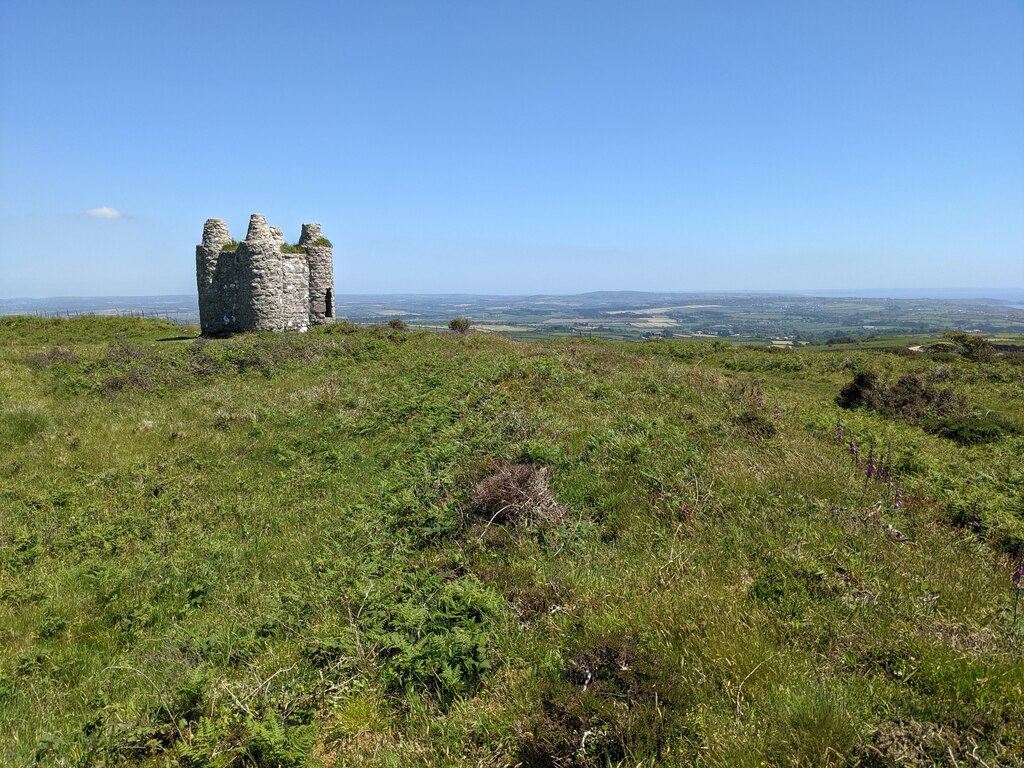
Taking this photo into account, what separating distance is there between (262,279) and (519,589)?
1086 inches

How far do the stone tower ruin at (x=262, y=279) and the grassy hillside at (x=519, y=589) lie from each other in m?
15.2

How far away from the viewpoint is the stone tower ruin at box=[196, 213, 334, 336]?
2828 cm

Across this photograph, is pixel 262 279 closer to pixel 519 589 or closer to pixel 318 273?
pixel 318 273

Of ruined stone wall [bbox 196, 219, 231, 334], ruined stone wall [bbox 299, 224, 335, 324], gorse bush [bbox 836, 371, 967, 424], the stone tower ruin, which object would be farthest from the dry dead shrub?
ruined stone wall [bbox 196, 219, 231, 334]

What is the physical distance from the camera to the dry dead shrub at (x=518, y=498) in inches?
284

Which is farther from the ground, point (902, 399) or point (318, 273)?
point (318, 273)

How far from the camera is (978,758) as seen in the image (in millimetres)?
2916

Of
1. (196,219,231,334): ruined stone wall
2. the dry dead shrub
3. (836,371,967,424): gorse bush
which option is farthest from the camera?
(196,219,231,334): ruined stone wall

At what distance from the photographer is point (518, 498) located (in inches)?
296

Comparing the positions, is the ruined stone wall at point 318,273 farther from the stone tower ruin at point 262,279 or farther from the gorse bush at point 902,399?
the gorse bush at point 902,399

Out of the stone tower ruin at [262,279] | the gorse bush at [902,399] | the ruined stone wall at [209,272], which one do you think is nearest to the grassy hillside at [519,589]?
the gorse bush at [902,399]

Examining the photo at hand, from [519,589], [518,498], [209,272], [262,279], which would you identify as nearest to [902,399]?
[518,498]

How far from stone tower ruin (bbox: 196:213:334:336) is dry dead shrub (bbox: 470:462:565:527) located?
24674 mm

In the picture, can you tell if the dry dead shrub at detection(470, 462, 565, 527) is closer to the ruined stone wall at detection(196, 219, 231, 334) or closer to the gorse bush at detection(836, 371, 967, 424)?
the gorse bush at detection(836, 371, 967, 424)
